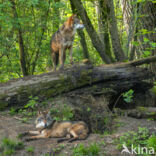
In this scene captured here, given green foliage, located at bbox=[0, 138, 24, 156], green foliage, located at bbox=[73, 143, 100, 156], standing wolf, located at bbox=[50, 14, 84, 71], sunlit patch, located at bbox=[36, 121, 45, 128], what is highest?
standing wolf, located at bbox=[50, 14, 84, 71]

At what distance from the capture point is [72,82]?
7.04 metres

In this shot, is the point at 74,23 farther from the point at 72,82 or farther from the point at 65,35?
the point at 72,82

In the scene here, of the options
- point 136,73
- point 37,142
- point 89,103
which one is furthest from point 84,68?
point 37,142

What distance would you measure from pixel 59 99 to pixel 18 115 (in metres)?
1.50

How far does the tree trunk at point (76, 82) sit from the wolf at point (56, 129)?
193 cm

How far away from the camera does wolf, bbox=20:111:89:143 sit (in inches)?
180

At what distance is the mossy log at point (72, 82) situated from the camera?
21.3 feet

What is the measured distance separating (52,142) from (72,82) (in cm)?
298

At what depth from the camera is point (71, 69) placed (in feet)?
23.7

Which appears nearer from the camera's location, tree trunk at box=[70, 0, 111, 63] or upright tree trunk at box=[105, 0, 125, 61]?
tree trunk at box=[70, 0, 111, 63]

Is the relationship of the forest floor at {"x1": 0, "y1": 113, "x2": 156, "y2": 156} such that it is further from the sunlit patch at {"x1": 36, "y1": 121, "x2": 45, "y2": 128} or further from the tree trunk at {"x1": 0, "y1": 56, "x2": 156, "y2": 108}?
the tree trunk at {"x1": 0, "y1": 56, "x2": 156, "y2": 108}

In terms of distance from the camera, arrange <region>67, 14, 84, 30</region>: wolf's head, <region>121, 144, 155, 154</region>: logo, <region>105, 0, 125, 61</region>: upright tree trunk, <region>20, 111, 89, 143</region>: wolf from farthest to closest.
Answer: <region>105, 0, 125, 61</region>: upright tree trunk → <region>67, 14, 84, 30</region>: wolf's head → <region>20, 111, 89, 143</region>: wolf → <region>121, 144, 155, 154</region>: logo

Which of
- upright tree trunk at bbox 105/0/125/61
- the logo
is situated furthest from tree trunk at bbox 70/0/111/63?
the logo

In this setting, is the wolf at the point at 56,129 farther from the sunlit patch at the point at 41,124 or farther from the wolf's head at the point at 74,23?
the wolf's head at the point at 74,23
